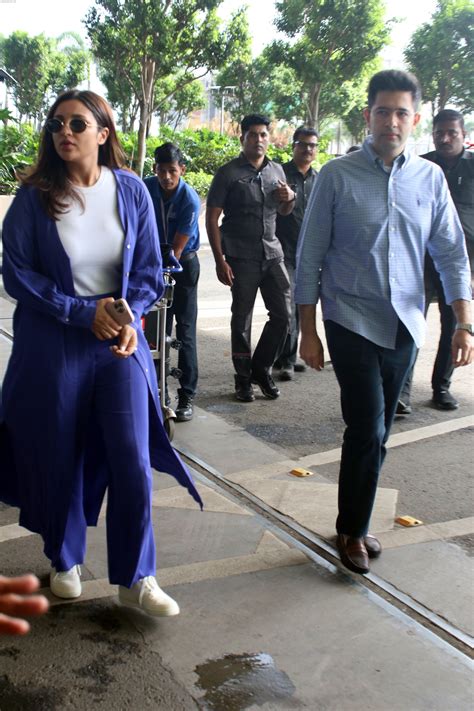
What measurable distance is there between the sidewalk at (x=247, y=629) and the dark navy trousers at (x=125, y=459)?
266mm

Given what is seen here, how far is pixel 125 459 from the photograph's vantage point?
3.12 meters

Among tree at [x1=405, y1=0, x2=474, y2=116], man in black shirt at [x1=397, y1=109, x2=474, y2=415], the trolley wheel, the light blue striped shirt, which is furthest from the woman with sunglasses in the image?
tree at [x1=405, y1=0, x2=474, y2=116]

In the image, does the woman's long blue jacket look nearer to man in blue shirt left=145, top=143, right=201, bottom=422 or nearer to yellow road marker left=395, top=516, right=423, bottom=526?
yellow road marker left=395, top=516, right=423, bottom=526

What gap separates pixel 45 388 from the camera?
10.3 ft

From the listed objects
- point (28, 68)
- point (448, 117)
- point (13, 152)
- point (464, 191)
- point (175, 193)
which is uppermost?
point (28, 68)

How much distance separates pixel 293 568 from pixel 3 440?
138cm

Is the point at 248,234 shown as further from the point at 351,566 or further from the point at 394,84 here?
the point at 351,566

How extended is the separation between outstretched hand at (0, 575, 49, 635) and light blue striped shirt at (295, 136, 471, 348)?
254cm

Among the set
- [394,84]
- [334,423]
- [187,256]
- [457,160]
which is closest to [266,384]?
[334,423]

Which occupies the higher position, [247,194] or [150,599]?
[247,194]

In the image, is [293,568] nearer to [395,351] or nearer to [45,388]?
[395,351]

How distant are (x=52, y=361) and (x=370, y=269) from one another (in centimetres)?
142

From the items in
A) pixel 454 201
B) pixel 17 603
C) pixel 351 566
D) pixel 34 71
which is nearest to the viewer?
pixel 17 603

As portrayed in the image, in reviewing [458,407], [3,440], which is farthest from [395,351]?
[458,407]
